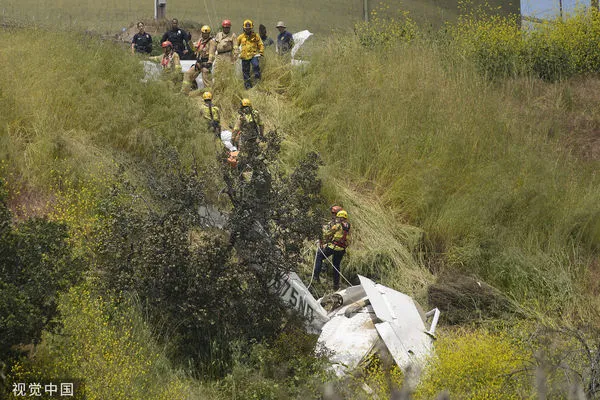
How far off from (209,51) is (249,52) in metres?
0.94

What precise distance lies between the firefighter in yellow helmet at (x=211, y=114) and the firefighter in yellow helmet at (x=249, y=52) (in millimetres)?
1903

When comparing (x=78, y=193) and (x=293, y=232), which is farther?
(x=78, y=193)

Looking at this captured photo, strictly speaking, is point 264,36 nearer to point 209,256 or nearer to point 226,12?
point 226,12

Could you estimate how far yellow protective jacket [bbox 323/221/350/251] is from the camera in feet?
44.5

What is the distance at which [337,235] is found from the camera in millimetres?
13625

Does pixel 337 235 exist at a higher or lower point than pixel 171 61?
lower

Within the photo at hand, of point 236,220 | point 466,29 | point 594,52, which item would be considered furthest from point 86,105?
point 594,52

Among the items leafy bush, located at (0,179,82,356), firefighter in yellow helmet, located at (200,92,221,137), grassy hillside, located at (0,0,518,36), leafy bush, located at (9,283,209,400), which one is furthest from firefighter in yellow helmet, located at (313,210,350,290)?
grassy hillside, located at (0,0,518,36)

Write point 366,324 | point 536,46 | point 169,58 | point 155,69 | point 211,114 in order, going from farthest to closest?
Answer: point 536,46 → point 169,58 → point 155,69 → point 211,114 → point 366,324

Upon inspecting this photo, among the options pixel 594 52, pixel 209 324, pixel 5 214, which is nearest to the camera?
pixel 5 214

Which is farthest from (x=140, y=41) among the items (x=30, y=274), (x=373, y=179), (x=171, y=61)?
(x=30, y=274)

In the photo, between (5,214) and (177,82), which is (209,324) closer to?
(5,214)

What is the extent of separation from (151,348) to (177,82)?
893 centimetres

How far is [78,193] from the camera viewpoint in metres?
13.4
